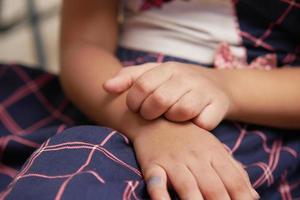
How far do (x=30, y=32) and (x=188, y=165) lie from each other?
0.66 meters

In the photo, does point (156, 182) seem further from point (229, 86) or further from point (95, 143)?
point (229, 86)

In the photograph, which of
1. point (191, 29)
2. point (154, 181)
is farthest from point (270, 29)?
point (154, 181)

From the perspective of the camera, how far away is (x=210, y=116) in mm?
532

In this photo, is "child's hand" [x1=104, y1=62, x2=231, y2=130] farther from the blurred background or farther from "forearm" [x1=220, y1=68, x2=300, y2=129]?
the blurred background

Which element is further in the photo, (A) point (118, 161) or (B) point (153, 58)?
(B) point (153, 58)

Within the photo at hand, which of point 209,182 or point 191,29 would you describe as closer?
point 209,182

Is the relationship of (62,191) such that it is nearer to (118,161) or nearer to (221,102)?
(118,161)

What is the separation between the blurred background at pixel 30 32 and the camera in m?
1.01

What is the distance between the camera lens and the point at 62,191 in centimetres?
42

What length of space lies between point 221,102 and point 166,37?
0.20 metres

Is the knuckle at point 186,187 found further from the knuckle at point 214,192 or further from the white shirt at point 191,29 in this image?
the white shirt at point 191,29

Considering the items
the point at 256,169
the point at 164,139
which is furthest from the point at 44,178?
the point at 256,169

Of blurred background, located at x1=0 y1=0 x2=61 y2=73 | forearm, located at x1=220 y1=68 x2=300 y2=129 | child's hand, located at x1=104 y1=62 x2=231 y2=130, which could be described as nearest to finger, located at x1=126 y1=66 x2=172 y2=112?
child's hand, located at x1=104 y1=62 x2=231 y2=130

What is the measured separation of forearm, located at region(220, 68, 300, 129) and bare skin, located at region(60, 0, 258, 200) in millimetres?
98
